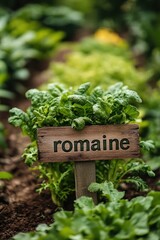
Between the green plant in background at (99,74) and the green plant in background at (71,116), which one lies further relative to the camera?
the green plant in background at (99,74)

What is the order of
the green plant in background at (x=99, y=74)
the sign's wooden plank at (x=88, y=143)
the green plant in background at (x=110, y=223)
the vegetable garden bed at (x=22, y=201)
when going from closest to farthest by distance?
the green plant in background at (x=110, y=223) < the sign's wooden plank at (x=88, y=143) < the vegetable garden bed at (x=22, y=201) < the green plant in background at (x=99, y=74)

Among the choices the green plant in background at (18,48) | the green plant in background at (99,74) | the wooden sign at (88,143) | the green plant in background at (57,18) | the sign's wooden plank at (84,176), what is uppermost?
the green plant in background at (57,18)

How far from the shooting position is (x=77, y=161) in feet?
8.54

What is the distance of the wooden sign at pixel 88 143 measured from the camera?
8.36 ft

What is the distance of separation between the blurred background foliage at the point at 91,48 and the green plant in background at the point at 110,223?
1273 millimetres

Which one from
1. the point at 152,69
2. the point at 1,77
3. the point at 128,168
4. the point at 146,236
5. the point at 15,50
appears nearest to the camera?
the point at 146,236

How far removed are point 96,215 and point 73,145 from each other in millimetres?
481

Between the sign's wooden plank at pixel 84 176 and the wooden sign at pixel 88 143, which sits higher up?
the wooden sign at pixel 88 143

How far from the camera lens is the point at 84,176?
2.64 metres

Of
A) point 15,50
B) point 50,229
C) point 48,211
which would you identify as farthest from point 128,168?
point 15,50

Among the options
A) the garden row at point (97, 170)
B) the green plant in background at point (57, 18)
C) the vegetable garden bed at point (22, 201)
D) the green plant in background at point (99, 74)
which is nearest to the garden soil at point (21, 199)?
the vegetable garden bed at point (22, 201)

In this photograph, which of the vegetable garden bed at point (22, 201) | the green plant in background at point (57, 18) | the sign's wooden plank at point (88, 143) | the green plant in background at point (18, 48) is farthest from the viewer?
the green plant in background at point (57, 18)

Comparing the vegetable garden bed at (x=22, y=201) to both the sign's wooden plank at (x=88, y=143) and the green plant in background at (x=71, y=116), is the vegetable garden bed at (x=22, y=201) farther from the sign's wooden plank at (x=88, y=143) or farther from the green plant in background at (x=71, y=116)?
the sign's wooden plank at (x=88, y=143)

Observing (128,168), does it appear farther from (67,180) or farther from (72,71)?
(72,71)
